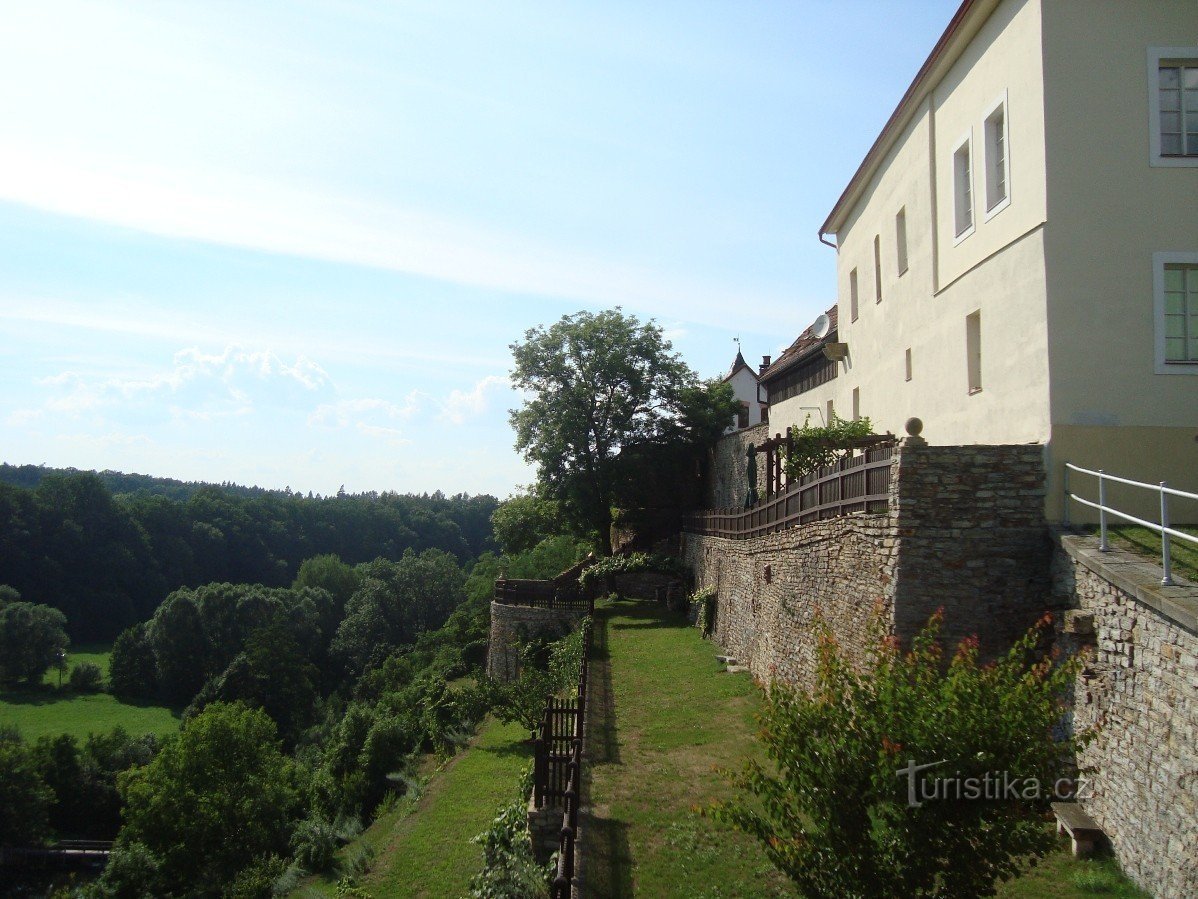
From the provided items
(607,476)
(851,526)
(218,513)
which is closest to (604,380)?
(607,476)

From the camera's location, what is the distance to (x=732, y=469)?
33.8 m

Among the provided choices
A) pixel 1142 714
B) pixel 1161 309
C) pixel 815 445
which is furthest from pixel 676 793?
pixel 1161 309

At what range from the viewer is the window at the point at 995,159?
12.0 meters

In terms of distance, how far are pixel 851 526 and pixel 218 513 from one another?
87496 mm

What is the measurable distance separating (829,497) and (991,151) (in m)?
5.51

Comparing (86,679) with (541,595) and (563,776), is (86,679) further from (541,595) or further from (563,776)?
(563,776)

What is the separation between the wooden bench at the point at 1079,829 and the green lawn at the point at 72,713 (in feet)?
160

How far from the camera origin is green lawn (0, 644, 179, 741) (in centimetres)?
4753

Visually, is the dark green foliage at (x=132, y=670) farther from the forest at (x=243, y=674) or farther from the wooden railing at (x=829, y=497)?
the wooden railing at (x=829, y=497)

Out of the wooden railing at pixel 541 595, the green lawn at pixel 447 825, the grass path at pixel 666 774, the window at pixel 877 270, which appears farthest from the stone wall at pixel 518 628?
the window at pixel 877 270

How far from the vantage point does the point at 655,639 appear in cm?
2348

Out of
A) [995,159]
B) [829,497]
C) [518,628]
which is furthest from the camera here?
[518,628]

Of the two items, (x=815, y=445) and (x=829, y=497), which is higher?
(x=815, y=445)

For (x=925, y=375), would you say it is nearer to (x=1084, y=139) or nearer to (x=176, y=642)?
(x=1084, y=139)
